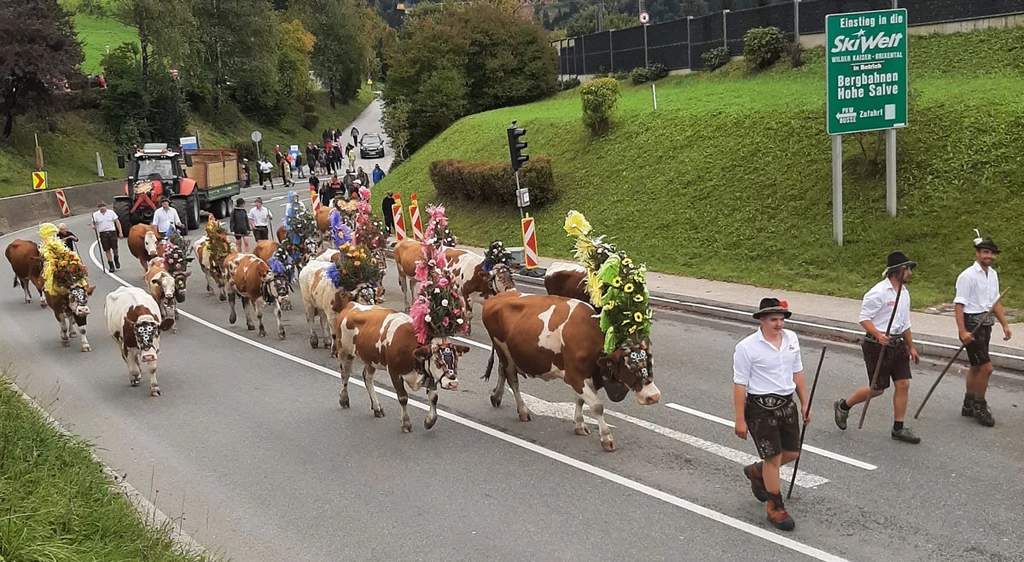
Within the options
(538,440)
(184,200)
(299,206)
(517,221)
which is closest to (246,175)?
(184,200)

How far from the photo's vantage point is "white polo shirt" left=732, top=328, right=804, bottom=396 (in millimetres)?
7379

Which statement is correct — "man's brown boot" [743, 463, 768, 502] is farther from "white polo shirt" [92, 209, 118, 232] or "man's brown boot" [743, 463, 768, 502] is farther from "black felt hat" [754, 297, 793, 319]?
"white polo shirt" [92, 209, 118, 232]

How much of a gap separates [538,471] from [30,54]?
45.0 m

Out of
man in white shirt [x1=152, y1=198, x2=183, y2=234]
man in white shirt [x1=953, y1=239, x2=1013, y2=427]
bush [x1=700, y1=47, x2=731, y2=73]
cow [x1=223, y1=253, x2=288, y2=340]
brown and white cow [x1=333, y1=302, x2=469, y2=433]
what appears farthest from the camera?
bush [x1=700, y1=47, x2=731, y2=73]

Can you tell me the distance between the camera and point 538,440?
10.2 metres

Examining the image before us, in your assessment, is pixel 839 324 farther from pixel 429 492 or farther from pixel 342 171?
pixel 342 171

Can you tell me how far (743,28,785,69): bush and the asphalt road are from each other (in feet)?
68.7

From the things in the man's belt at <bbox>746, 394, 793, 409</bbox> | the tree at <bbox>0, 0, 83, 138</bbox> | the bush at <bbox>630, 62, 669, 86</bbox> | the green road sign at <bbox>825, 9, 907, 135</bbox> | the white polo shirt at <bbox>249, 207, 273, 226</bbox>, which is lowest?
the man's belt at <bbox>746, 394, 793, 409</bbox>

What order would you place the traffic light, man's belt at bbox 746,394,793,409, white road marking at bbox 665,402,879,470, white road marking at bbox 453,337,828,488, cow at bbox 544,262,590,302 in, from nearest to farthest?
man's belt at bbox 746,394,793,409
white road marking at bbox 453,337,828,488
white road marking at bbox 665,402,879,470
cow at bbox 544,262,590,302
the traffic light

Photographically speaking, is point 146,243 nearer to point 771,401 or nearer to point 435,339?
point 435,339

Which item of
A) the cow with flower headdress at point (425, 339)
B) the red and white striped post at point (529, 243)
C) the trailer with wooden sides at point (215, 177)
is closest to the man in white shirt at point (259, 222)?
the red and white striped post at point (529, 243)

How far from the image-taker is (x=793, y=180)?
844 inches

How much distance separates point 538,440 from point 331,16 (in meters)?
81.2

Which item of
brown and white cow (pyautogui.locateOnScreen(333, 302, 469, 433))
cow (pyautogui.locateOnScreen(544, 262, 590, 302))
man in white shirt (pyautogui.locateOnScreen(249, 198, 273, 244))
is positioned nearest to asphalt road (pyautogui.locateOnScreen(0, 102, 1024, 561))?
brown and white cow (pyautogui.locateOnScreen(333, 302, 469, 433))
